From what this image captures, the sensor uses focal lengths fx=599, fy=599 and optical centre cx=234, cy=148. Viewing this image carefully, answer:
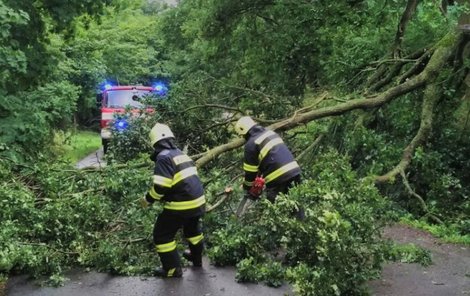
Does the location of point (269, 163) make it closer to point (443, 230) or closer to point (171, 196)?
point (171, 196)

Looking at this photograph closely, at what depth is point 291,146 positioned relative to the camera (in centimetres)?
1032

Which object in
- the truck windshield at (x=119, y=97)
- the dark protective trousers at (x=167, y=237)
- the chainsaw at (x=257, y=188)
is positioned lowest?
the dark protective trousers at (x=167, y=237)

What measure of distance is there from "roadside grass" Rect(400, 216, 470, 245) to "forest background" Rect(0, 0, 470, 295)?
1.3 inches

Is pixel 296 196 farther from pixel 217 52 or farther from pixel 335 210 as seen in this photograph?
pixel 217 52

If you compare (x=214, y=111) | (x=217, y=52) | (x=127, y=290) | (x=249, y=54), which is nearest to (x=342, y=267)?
(x=127, y=290)

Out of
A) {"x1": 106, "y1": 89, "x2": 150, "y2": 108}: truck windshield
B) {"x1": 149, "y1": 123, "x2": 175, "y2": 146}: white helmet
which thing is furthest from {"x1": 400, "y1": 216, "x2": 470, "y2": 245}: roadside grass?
{"x1": 106, "y1": 89, "x2": 150, "y2": 108}: truck windshield

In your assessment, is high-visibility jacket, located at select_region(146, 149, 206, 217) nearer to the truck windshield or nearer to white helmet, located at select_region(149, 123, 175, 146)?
white helmet, located at select_region(149, 123, 175, 146)

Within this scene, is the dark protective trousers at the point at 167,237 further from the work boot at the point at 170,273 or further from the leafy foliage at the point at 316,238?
the leafy foliage at the point at 316,238

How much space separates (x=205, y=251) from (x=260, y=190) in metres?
1.05

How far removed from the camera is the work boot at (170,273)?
249 inches

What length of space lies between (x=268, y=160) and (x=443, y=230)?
2.90 m

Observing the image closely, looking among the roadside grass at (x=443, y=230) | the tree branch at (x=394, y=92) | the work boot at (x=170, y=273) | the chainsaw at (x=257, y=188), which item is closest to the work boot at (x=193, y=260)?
the work boot at (x=170, y=273)

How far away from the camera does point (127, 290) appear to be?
598cm

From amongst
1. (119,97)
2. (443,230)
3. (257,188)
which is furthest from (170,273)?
(119,97)
